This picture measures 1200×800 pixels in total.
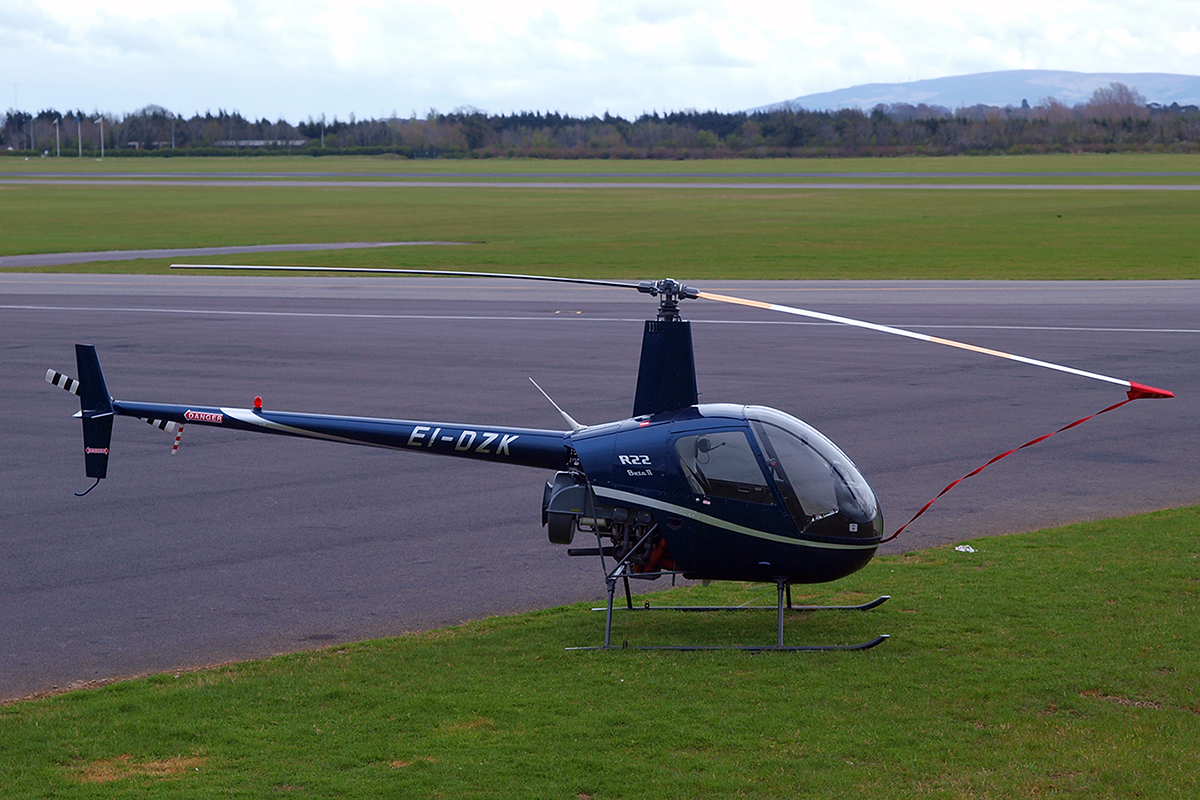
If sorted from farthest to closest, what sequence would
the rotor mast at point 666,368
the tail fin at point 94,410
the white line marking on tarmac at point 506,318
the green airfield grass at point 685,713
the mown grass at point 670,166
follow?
the mown grass at point 670,166 → the white line marking on tarmac at point 506,318 → the tail fin at point 94,410 → the rotor mast at point 666,368 → the green airfield grass at point 685,713

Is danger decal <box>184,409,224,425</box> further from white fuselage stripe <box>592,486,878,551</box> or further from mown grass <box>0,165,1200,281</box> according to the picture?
mown grass <box>0,165,1200,281</box>

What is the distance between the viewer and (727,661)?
953 centimetres

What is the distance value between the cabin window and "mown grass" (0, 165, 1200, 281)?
31648 mm

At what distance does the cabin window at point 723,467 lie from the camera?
9.50 m

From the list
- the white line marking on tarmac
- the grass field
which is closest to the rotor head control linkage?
the white line marking on tarmac

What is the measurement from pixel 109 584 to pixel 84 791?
473 cm

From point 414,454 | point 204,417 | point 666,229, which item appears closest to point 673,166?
point 666,229

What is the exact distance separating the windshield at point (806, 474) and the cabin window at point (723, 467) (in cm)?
13

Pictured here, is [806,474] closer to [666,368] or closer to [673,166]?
[666,368]

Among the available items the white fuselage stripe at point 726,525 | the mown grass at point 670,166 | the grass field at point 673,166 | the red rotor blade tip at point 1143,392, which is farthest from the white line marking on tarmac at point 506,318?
the mown grass at point 670,166

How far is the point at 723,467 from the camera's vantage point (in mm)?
9555

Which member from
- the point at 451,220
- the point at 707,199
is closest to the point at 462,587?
the point at 451,220

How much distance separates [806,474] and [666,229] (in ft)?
171

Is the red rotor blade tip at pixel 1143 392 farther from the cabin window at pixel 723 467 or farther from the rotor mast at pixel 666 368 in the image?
the rotor mast at pixel 666 368
